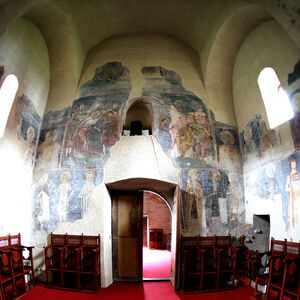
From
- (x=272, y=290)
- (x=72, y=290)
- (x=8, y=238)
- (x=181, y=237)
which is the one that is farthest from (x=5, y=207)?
(x=272, y=290)

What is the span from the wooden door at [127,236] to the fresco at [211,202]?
1.97 meters

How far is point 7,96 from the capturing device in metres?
7.69

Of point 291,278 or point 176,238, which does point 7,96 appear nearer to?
point 176,238

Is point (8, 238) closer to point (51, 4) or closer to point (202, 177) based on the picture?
point (202, 177)

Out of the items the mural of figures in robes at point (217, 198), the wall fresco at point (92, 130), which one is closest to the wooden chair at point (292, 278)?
the mural of figures in robes at point (217, 198)

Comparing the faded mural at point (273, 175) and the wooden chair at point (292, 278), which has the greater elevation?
the faded mural at point (273, 175)

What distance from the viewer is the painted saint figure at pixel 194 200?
326 inches

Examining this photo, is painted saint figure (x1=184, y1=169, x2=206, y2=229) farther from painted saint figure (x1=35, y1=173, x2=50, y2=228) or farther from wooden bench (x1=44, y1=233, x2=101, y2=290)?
painted saint figure (x1=35, y1=173, x2=50, y2=228)

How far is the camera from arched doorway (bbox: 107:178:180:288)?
861cm

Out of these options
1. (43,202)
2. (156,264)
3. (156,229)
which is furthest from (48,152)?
(156,229)

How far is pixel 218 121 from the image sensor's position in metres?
9.41

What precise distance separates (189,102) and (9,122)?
648 centimetres

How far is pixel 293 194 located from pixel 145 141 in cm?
495

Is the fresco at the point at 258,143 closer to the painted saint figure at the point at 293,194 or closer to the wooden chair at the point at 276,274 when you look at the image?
the painted saint figure at the point at 293,194
